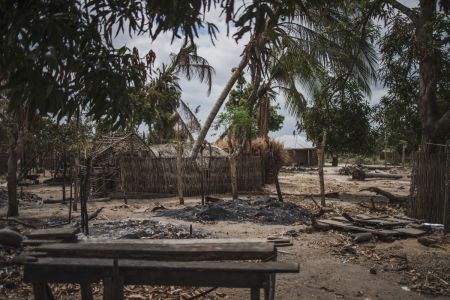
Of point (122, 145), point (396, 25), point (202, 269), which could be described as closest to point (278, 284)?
point (202, 269)

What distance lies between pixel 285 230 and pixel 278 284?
399 cm

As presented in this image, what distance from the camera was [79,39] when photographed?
287cm

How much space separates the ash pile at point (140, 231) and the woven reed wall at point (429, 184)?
17.2 ft

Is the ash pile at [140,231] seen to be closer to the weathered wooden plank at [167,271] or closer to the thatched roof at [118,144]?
the weathered wooden plank at [167,271]

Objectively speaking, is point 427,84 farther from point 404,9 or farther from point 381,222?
point 381,222

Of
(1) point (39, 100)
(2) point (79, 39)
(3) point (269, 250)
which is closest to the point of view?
(1) point (39, 100)

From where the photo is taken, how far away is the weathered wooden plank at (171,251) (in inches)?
156

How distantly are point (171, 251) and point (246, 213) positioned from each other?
316 inches

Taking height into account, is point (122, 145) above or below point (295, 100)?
below

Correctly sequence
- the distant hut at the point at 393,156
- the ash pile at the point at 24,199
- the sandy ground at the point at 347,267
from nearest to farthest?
the sandy ground at the point at 347,267, the ash pile at the point at 24,199, the distant hut at the point at 393,156

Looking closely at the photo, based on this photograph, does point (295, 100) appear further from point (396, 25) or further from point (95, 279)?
point (95, 279)

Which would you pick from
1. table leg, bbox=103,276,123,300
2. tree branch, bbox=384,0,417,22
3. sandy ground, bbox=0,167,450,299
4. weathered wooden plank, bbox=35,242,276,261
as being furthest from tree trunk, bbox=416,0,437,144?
table leg, bbox=103,276,123,300

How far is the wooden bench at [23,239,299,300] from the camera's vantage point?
348 centimetres

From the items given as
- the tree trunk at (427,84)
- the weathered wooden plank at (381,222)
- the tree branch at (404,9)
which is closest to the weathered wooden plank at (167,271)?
the weathered wooden plank at (381,222)
